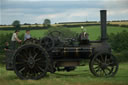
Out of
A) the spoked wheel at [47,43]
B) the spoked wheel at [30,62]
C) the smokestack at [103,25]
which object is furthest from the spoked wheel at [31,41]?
the smokestack at [103,25]

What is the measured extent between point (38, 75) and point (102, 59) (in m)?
2.70

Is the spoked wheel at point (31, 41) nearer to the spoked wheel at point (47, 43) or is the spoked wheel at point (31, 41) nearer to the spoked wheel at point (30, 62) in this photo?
the spoked wheel at point (47, 43)

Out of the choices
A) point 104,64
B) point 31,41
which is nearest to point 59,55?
point 31,41

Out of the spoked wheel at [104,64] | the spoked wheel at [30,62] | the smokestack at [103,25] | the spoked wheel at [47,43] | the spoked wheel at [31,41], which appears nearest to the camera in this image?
the spoked wheel at [30,62]

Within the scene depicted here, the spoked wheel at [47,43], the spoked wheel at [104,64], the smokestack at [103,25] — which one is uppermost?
the smokestack at [103,25]

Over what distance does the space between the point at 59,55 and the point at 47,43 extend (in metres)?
0.68

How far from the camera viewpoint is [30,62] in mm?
10781

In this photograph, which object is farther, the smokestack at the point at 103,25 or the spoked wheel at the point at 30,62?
the smokestack at the point at 103,25

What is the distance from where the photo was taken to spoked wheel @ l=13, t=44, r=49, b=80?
10758 mm

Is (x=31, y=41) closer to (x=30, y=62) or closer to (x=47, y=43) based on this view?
(x=47, y=43)

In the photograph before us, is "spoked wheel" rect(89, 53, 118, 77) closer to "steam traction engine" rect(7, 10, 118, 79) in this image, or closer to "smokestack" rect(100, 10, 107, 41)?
"steam traction engine" rect(7, 10, 118, 79)

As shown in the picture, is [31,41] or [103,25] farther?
[103,25]

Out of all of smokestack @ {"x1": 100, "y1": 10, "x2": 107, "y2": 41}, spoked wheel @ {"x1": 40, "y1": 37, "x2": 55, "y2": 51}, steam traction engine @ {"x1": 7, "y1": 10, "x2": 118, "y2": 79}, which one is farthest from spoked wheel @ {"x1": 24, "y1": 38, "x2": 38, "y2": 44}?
smokestack @ {"x1": 100, "y1": 10, "x2": 107, "y2": 41}

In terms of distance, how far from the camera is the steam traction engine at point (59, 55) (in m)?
10.8
